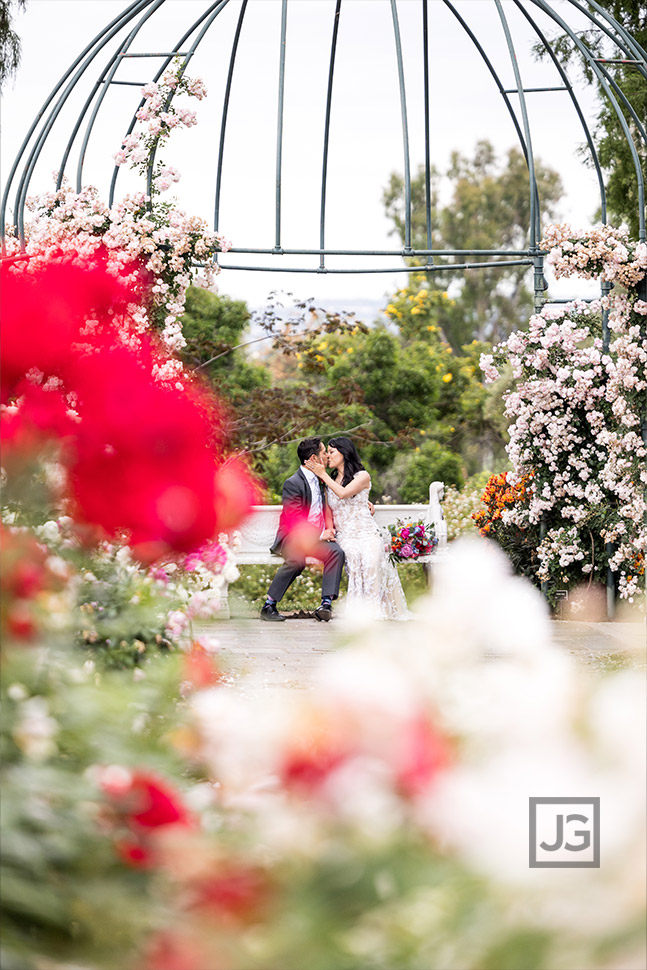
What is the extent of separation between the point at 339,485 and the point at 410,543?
78 centimetres

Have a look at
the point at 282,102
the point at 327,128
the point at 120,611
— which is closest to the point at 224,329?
the point at 327,128

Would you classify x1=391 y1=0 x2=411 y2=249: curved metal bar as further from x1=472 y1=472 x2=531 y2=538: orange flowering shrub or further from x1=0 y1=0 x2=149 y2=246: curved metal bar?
x1=472 y1=472 x2=531 y2=538: orange flowering shrub

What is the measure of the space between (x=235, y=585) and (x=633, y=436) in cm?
376

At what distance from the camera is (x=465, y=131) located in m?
25.7

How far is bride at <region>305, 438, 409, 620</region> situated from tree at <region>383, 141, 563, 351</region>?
16.8 meters

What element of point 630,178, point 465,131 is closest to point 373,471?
point 630,178

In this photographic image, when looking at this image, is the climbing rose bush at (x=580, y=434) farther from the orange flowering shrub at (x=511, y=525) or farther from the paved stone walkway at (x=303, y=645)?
the paved stone walkway at (x=303, y=645)

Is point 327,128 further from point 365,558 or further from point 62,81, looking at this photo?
point 365,558

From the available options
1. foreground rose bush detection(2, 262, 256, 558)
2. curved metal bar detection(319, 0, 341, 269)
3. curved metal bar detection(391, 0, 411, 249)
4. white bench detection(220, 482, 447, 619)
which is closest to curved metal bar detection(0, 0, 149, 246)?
curved metal bar detection(319, 0, 341, 269)

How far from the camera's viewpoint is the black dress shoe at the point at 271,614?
22.9 feet

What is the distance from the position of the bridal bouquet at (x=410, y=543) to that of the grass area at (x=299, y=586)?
48 cm

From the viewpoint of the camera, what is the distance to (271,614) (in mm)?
6992

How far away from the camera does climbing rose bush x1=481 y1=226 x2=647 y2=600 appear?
597cm

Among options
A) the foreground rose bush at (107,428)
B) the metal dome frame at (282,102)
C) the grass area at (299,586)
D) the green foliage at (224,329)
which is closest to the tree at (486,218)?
the green foliage at (224,329)
